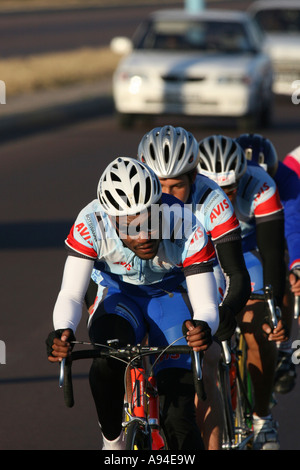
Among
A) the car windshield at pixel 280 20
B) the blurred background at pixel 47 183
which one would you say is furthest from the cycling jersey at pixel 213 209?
the car windshield at pixel 280 20

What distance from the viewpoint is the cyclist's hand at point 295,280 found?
6000 millimetres

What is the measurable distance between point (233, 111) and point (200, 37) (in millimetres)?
1498

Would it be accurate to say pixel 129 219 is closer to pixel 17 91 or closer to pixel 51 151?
pixel 51 151

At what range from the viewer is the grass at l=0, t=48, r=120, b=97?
2458 centimetres

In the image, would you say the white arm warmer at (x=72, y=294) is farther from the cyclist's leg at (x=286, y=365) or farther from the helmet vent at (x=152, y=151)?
the cyclist's leg at (x=286, y=365)

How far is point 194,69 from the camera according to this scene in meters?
17.8

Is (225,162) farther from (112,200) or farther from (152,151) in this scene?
(112,200)

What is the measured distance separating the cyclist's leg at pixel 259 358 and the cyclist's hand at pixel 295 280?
0.69 feet

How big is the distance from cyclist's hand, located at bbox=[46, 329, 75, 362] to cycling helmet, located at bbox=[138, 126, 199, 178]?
1276mm

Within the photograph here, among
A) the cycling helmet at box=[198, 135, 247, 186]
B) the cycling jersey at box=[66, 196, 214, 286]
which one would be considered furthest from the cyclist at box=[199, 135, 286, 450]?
the cycling jersey at box=[66, 196, 214, 286]

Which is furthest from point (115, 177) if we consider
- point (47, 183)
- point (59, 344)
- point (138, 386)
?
point (47, 183)

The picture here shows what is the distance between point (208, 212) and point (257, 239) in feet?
2.25

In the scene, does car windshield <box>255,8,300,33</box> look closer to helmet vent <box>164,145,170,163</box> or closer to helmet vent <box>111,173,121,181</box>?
helmet vent <box>164,145,170,163</box>

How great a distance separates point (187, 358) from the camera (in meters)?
4.92
